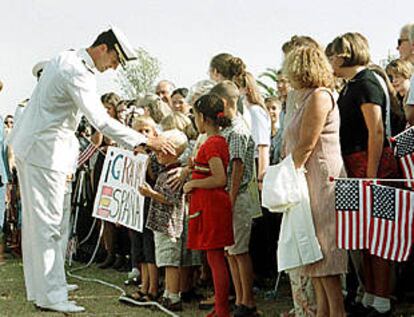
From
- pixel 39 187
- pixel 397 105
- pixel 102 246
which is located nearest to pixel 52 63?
pixel 39 187

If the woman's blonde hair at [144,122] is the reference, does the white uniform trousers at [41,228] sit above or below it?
below

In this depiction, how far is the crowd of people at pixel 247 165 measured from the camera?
14.3ft

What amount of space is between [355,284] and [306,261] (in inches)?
68.9

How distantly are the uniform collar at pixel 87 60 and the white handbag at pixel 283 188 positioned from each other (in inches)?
90.1

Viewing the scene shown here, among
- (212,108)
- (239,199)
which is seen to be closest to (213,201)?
(239,199)

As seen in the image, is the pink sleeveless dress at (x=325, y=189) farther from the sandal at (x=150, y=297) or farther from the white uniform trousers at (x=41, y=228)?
the white uniform trousers at (x=41, y=228)

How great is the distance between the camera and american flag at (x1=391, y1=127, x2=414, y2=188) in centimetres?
451

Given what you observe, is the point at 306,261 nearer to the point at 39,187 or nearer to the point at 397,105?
the point at 397,105

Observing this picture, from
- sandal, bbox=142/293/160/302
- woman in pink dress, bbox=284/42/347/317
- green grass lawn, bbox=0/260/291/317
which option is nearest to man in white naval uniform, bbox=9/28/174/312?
green grass lawn, bbox=0/260/291/317

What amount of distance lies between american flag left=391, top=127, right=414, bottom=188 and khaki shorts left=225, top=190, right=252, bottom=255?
124cm

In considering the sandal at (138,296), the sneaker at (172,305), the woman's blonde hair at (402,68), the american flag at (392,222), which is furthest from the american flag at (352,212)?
the sandal at (138,296)

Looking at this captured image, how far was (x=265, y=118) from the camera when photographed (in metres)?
6.32

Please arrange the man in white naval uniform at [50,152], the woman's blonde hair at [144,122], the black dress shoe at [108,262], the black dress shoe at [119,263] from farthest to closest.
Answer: the black dress shoe at [108,262] < the black dress shoe at [119,263] < the woman's blonde hair at [144,122] < the man in white naval uniform at [50,152]

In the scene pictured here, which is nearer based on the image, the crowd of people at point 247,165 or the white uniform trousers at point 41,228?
the crowd of people at point 247,165
